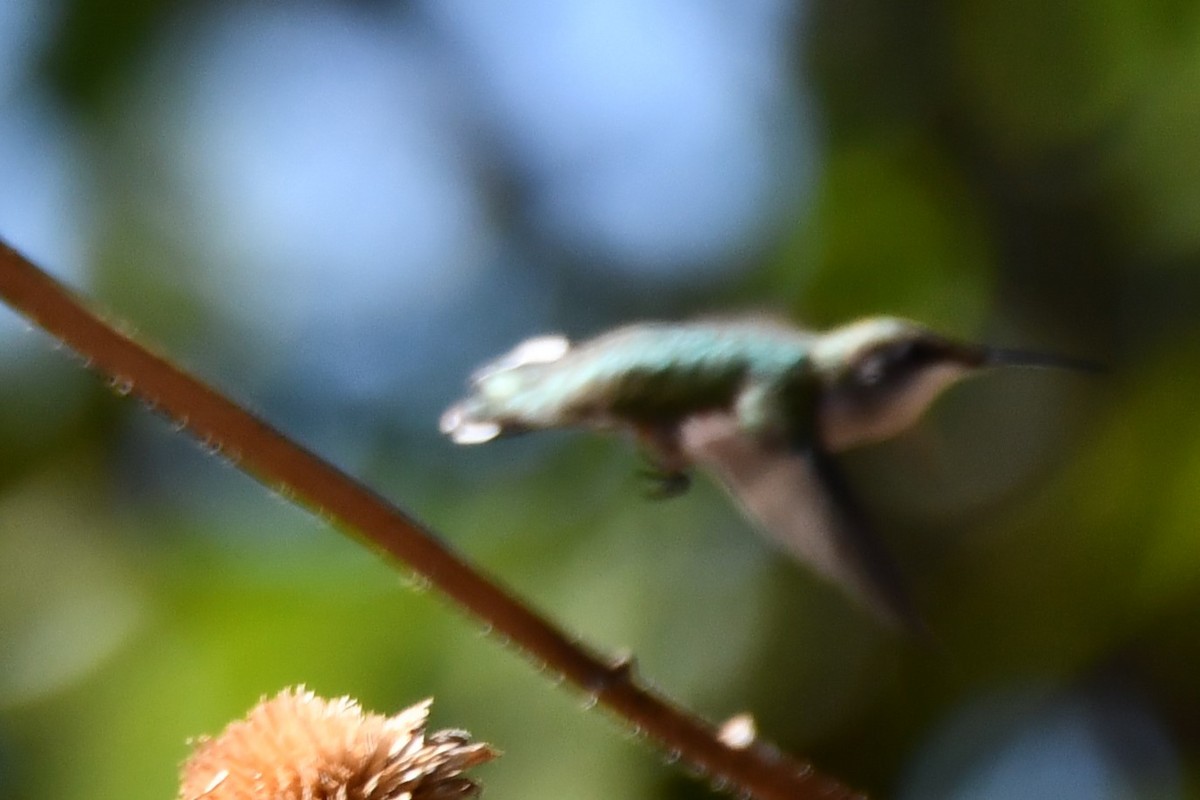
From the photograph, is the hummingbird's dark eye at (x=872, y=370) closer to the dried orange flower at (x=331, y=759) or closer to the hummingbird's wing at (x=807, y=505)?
the hummingbird's wing at (x=807, y=505)

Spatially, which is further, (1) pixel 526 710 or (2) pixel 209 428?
(1) pixel 526 710

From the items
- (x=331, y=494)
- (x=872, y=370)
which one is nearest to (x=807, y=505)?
(x=872, y=370)

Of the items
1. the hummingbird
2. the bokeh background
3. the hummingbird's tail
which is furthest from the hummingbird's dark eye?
the bokeh background

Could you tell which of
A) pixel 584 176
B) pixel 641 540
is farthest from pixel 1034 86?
pixel 641 540

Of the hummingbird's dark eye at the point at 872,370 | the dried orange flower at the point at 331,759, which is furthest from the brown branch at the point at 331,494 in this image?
the hummingbird's dark eye at the point at 872,370

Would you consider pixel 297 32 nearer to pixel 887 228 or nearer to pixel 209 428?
pixel 887 228

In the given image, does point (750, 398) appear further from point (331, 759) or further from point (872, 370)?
point (331, 759)
